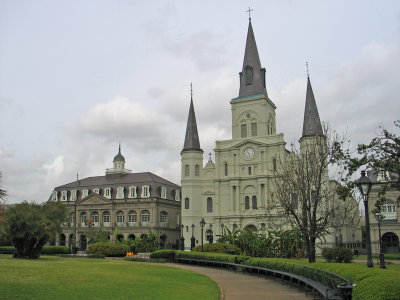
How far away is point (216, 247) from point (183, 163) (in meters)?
29.3

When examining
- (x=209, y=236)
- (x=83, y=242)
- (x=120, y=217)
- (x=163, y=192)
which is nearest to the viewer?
(x=209, y=236)

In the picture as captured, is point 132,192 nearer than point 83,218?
Yes

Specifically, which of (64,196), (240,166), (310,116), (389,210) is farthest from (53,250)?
(389,210)

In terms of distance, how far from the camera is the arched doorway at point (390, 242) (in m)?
53.5

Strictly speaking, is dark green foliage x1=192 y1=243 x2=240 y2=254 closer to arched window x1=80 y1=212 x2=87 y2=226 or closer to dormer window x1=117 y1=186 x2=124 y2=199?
dormer window x1=117 y1=186 x2=124 y2=199

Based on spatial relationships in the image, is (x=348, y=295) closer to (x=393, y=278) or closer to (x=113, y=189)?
(x=393, y=278)

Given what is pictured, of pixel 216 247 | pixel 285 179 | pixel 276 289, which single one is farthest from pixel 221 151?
pixel 276 289

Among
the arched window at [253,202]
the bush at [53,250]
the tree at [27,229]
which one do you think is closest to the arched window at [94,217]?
the bush at [53,250]

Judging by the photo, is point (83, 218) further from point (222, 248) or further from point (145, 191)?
point (222, 248)

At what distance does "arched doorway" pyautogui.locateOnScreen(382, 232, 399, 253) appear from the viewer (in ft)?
176

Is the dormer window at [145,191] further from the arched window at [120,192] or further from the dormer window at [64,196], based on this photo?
the dormer window at [64,196]

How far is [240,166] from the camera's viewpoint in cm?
6259

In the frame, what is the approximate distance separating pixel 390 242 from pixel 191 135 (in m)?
31.8

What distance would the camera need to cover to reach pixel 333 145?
2922 cm
